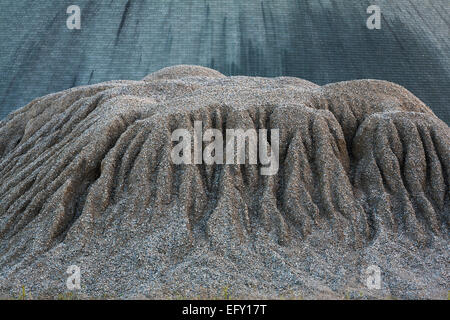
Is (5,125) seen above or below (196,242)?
below

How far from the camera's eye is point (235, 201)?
7809 mm

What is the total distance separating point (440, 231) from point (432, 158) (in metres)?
1.62

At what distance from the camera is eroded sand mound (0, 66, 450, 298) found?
668 cm

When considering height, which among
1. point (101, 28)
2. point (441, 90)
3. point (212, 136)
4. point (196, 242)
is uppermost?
point (212, 136)

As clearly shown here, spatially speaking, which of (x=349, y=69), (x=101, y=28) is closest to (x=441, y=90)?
(x=349, y=69)

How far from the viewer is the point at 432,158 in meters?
8.78

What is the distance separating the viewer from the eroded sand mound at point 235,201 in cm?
668

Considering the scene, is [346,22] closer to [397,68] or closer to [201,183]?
[397,68]

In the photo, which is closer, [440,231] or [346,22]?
[440,231]

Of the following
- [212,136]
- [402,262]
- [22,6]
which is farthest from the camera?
[22,6]
